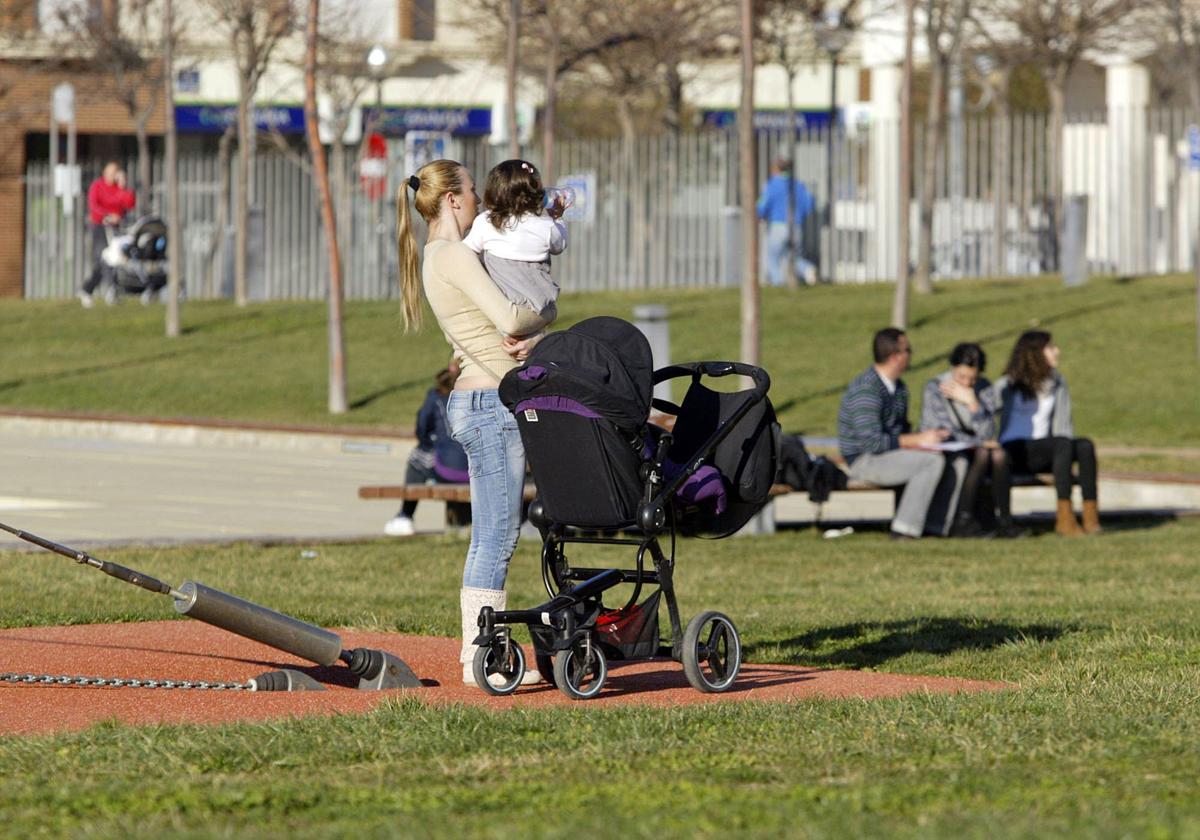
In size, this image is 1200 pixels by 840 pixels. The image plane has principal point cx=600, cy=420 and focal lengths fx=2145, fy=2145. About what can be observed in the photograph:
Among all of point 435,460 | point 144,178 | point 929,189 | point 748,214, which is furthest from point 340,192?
point 435,460

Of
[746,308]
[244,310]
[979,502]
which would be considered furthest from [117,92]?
[979,502]

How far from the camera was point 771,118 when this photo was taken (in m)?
44.6

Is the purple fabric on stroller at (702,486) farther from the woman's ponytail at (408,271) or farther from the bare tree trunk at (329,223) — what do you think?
the bare tree trunk at (329,223)

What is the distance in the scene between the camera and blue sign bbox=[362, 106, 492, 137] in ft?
147

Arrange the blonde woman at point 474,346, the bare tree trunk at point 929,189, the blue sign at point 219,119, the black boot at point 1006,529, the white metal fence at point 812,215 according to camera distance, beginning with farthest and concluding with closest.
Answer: the blue sign at point 219,119
the white metal fence at point 812,215
the bare tree trunk at point 929,189
the black boot at point 1006,529
the blonde woman at point 474,346

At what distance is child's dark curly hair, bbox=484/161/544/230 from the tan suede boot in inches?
324

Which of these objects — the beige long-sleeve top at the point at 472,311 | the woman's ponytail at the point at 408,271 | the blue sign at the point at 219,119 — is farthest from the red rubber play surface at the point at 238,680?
the blue sign at the point at 219,119

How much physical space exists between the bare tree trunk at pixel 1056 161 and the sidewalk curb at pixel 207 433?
1396cm

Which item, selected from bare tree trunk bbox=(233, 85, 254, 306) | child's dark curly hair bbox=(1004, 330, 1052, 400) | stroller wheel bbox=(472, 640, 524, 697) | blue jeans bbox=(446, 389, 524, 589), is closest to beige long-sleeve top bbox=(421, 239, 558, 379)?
blue jeans bbox=(446, 389, 524, 589)

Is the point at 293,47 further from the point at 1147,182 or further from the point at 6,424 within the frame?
the point at 6,424

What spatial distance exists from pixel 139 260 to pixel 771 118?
15.8 meters

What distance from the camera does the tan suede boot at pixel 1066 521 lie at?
14.5m

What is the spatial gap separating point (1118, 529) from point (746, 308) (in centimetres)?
545

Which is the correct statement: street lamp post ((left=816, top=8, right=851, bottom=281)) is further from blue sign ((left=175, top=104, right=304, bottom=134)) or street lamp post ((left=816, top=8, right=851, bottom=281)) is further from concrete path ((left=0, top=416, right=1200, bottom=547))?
blue sign ((left=175, top=104, right=304, bottom=134))
